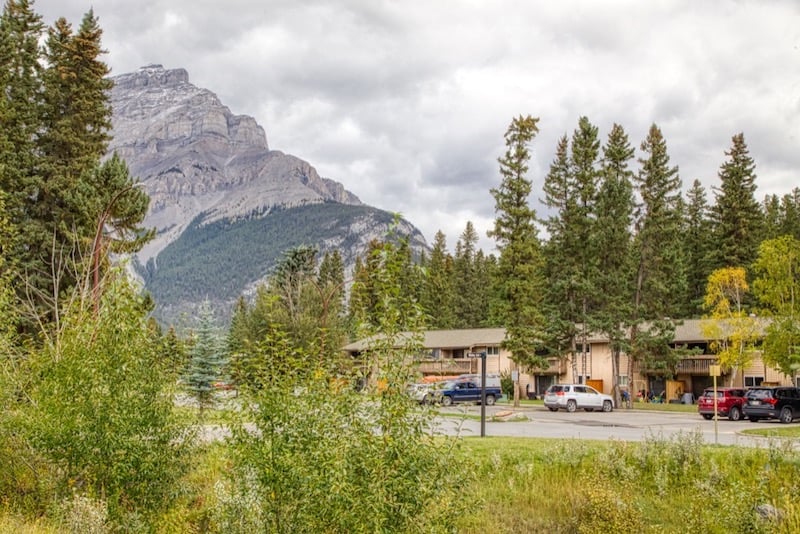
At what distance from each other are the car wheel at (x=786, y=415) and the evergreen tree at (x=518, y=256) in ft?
47.6

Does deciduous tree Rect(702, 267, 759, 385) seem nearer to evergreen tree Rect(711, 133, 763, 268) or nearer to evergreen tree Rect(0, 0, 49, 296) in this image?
evergreen tree Rect(711, 133, 763, 268)

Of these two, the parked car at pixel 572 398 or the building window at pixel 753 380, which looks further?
the building window at pixel 753 380

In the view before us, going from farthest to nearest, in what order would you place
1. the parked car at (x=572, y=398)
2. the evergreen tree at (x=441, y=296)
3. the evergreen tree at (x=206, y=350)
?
1. the evergreen tree at (x=441, y=296)
2. the parked car at (x=572, y=398)
3. the evergreen tree at (x=206, y=350)

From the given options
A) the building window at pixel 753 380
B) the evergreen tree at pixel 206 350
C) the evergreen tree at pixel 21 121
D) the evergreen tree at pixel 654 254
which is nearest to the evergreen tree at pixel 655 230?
the evergreen tree at pixel 654 254

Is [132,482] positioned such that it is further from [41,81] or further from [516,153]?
[516,153]

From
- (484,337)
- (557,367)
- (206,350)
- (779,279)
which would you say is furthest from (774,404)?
(484,337)

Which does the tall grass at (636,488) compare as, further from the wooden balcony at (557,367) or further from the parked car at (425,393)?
the wooden balcony at (557,367)

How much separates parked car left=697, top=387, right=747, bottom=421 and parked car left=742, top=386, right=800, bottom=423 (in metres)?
0.84

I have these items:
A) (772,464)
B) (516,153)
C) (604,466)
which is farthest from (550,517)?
(516,153)

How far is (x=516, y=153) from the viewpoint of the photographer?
44125mm

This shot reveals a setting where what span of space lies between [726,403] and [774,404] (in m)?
2.31

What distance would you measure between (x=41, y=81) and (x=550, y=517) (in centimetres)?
3049

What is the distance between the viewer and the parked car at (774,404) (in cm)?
3134

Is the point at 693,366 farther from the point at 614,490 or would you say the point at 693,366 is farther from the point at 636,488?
the point at 614,490
